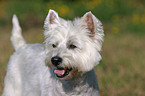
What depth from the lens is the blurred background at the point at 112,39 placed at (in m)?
6.94

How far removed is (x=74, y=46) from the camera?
4219 millimetres

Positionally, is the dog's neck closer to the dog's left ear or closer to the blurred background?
the dog's left ear

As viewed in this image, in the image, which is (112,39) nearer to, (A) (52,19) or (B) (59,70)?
(A) (52,19)

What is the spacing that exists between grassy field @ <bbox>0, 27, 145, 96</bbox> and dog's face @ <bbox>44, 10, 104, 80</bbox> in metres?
0.96

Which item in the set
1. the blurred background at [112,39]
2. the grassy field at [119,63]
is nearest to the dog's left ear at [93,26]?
the grassy field at [119,63]

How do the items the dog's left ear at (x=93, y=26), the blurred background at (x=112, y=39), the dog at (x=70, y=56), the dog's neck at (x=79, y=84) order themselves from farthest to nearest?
the blurred background at (x=112, y=39) → the dog's neck at (x=79, y=84) → the dog's left ear at (x=93, y=26) → the dog at (x=70, y=56)

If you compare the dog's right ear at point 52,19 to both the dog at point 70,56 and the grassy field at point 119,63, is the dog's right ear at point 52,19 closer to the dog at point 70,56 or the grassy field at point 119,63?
the dog at point 70,56

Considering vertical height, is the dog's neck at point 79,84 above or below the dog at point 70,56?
below

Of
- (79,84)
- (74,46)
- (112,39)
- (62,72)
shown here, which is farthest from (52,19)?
(112,39)

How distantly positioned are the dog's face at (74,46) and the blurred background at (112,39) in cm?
215

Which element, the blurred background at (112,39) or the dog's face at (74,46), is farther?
the blurred background at (112,39)

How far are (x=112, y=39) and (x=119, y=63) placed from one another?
318 cm

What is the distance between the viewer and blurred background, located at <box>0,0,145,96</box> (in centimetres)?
694

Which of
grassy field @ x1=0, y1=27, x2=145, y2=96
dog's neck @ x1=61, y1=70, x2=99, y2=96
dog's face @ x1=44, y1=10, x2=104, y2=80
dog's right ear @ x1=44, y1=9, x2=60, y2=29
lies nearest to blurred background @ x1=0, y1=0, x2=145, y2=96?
grassy field @ x1=0, y1=27, x2=145, y2=96
